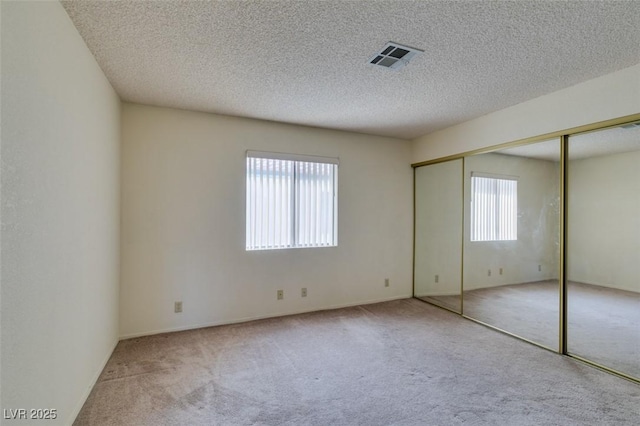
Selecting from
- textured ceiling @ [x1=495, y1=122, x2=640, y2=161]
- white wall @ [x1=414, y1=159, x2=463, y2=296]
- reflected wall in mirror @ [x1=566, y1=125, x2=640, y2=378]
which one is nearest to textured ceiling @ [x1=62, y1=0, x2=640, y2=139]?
textured ceiling @ [x1=495, y1=122, x2=640, y2=161]

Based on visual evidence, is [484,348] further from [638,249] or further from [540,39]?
[540,39]

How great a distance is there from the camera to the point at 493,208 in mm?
3645

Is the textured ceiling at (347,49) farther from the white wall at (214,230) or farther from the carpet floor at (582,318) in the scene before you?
the carpet floor at (582,318)

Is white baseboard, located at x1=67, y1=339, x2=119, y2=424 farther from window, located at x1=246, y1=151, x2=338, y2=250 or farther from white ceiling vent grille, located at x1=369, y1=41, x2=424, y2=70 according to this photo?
white ceiling vent grille, located at x1=369, y1=41, x2=424, y2=70

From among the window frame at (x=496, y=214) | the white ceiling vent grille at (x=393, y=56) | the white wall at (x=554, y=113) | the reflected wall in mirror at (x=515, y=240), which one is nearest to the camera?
the white ceiling vent grille at (x=393, y=56)

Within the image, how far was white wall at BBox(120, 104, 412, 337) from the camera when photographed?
3203 millimetres

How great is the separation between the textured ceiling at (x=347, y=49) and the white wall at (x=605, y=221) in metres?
0.83

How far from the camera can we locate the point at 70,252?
182 centimetres

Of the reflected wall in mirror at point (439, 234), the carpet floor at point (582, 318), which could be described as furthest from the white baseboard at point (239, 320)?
the carpet floor at point (582, 318)

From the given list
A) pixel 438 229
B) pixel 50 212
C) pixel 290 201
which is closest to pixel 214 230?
pixel 290 201

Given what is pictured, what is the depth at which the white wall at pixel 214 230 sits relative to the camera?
320 cm

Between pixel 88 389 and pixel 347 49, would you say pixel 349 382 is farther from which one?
pixel 347 49

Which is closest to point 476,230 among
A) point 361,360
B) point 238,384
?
point 361,360

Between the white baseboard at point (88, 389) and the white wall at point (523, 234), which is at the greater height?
the white wall at point (523, 234)
